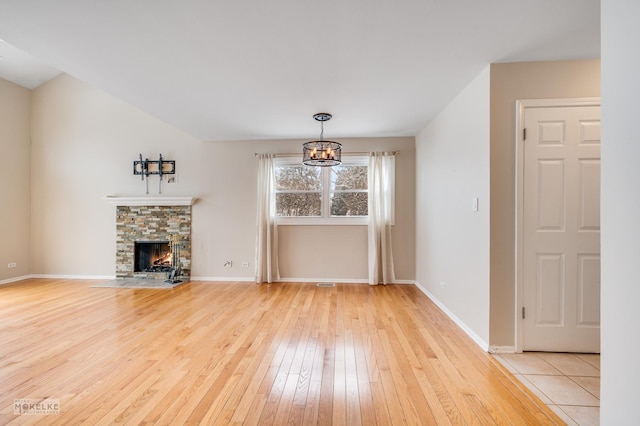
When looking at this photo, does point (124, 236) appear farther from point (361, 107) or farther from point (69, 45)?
point (361, 107)

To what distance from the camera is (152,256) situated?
5609mm

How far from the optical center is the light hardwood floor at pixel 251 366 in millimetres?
1770

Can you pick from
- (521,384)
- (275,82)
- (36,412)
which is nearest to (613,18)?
(521,384)

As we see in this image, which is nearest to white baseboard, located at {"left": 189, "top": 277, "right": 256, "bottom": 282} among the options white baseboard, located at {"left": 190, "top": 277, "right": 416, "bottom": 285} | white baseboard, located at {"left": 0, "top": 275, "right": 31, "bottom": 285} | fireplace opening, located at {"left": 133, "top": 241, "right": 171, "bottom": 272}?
white baseboard, located at {"left": 190, "top": 277, "right": 416, "bottom": 285}

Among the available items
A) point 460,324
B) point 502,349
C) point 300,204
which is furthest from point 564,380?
point 300,204

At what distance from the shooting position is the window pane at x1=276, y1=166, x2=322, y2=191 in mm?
5430

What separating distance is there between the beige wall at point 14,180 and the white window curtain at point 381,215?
21.7 feet

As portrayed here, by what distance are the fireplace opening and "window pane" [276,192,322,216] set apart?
2.34m

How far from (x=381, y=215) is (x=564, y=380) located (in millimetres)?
3289

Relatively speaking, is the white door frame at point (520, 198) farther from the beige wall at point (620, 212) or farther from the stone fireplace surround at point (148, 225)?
the stone fireplace surround at point (148, 225)

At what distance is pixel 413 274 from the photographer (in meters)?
5.22

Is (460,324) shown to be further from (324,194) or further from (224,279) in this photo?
(224,279)

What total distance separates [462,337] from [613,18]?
2689 mm

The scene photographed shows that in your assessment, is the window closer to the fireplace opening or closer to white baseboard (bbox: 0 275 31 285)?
the fireplace opening
